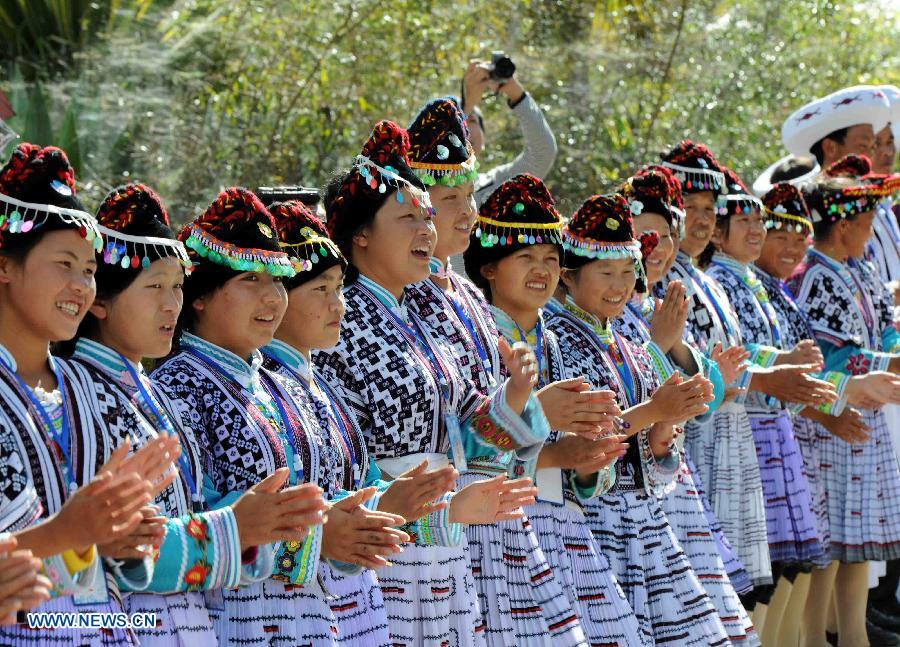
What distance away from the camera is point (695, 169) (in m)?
6.44

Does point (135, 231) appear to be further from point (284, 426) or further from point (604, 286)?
point (604, 286)

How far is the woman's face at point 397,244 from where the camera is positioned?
4484 millimetres

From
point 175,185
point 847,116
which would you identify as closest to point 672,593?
point 847,116

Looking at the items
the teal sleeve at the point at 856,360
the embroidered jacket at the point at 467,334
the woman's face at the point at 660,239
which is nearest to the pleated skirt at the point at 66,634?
the embroidered jacket at the point at 467,334

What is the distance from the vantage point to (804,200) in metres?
7.38

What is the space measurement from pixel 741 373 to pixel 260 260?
285 centimetres

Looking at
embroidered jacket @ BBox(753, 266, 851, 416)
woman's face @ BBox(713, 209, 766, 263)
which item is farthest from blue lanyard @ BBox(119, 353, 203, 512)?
embroidered jacket @ BBox(753, 266, 851, 416)

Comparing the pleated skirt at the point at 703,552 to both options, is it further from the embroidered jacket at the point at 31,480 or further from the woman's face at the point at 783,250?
the embroidered jacket at the point at 31,480

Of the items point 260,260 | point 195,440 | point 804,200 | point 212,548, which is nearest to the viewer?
point 212,548

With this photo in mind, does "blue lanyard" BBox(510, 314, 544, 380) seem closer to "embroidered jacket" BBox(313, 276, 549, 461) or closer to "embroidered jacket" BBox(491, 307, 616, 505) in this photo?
"embroidered jacket" BBox(491, 307, 616, 505)

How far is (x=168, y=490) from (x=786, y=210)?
14.1 ft

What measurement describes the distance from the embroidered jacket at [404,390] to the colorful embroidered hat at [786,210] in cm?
278

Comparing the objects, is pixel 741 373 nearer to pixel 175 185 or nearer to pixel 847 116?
pixel 847 116

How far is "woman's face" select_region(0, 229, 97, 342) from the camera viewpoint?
3242mm
